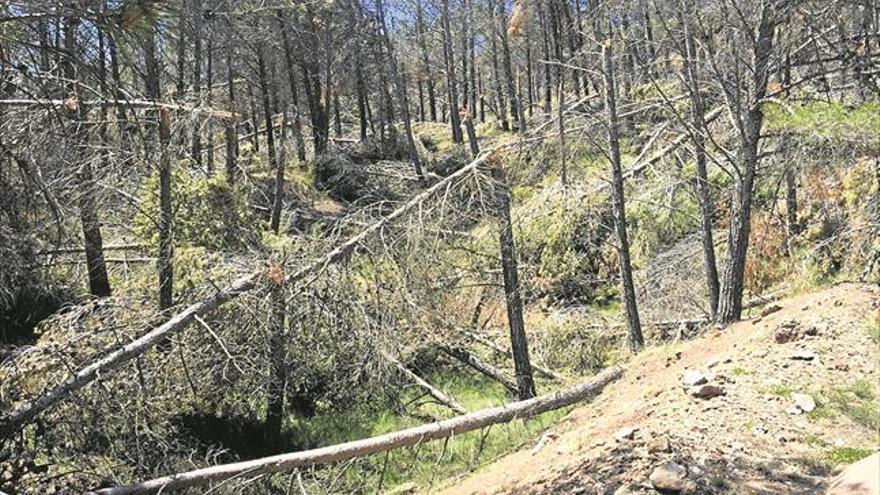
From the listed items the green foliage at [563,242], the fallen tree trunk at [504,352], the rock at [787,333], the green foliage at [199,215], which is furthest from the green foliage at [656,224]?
the green foliage at [199,215]

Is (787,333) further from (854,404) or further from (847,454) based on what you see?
(847,454)

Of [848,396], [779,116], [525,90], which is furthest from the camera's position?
[525,90]

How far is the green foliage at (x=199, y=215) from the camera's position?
1008 cm

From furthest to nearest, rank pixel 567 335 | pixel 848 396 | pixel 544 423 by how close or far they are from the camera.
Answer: pixel 567 335 < pixel 544 423 < pixel 848 396

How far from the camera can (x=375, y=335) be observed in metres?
7.74

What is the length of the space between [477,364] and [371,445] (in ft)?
13.1

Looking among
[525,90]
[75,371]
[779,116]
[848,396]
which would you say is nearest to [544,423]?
[848,396]

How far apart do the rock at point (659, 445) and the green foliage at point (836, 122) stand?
379 cm

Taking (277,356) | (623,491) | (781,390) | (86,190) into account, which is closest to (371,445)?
(277,356)

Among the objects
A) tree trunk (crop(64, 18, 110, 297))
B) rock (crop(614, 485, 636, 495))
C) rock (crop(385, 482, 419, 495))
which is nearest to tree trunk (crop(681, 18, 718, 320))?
rock (crop(385, 482, 419, 495))

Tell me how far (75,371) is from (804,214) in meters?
11.4

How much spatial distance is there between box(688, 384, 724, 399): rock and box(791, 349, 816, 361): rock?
0.99 m

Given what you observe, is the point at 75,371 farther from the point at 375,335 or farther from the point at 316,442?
the point at 316,442

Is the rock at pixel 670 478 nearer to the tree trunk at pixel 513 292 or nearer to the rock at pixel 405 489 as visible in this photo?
the rock at pixel 405 489
